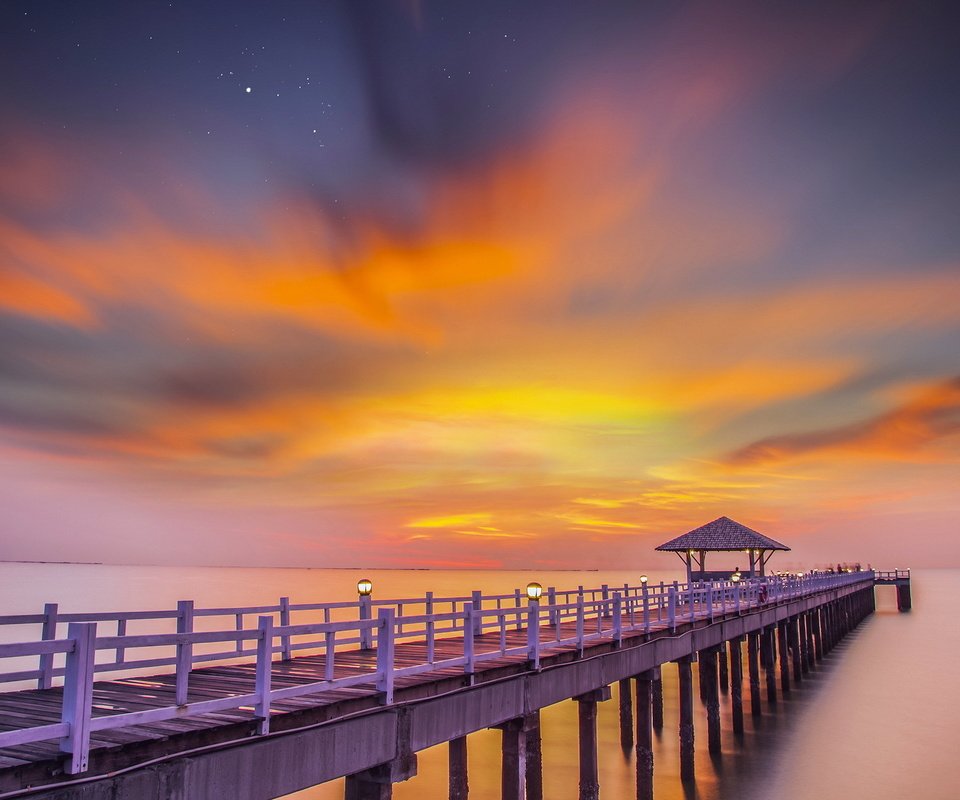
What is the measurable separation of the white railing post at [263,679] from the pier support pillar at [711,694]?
21432 mm

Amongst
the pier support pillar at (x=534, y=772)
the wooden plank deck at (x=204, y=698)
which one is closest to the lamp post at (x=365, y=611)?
the wooden plank deck at (x=204, y=698)

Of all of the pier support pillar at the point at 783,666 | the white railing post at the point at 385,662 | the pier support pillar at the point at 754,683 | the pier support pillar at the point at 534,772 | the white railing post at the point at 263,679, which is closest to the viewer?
the white railing post at the point at 263,679

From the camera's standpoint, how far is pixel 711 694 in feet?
94.0

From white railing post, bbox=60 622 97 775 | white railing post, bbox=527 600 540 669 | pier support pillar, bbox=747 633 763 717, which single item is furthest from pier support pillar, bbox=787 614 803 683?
white railing post, bbox=60 622 97 775

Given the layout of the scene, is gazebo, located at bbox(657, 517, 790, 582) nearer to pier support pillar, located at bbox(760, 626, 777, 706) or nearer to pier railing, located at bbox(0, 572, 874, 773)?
pier support pillar, located at bbox(760, 626, 777, 706)

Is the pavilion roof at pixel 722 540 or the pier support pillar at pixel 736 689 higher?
the pavilion roof at pixel 722 540

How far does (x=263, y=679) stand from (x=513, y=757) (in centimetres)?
699

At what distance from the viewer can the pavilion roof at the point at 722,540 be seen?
5181 centimetres

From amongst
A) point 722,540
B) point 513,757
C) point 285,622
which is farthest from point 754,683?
point 285,622

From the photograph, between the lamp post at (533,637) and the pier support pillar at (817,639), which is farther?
the pier support pillar at (817,639)

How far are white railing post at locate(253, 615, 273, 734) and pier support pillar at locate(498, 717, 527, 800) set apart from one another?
6403mm

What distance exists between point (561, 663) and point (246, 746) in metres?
8.65

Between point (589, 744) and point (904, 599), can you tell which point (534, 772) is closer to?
point (589, 744)

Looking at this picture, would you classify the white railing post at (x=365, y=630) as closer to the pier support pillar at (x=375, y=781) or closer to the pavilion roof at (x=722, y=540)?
the pier support pillar at (x=375, y=781)
